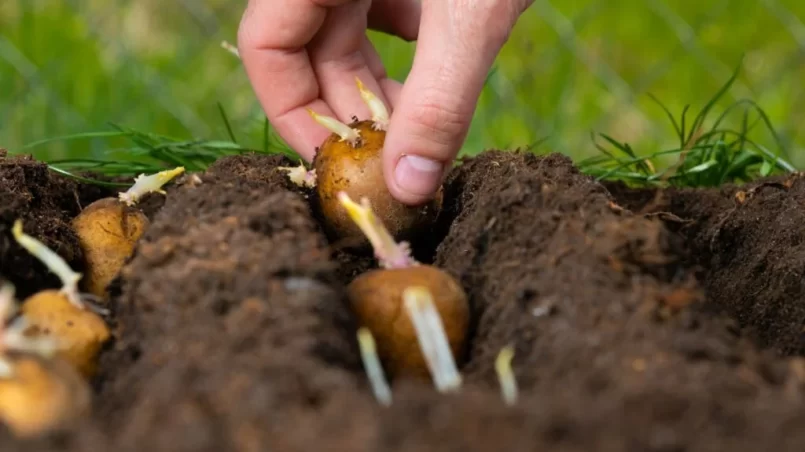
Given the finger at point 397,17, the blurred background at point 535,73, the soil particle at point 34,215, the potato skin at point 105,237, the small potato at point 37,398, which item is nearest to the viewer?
the small potato at point 37,398

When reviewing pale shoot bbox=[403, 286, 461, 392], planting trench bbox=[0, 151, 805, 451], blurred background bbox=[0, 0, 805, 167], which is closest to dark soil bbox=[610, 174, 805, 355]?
planting trench bbox=[0, 151, 805, 451]

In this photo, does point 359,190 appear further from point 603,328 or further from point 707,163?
point 707,163

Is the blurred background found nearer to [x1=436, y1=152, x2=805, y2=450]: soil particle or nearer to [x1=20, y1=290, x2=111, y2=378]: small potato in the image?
[x1=436, y1=152, x2=805, y2=450]: soil particle

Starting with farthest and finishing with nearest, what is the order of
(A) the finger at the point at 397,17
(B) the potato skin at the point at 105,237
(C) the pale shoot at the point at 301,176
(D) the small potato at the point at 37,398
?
(A) the finger at the point at 397,17 < (C) the pale shoot at the point at 301,176 < (B) the potato skin at the point at 105,237 < (D) the small potato at the point at 37,398

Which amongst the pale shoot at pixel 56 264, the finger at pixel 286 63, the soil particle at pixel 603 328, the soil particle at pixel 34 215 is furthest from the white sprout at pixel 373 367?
the finger at pixel 286 63

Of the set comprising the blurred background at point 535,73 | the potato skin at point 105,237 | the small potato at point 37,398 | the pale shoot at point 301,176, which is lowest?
the blurred background at point 535,73

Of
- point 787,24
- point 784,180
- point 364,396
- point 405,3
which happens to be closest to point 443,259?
point 364,396

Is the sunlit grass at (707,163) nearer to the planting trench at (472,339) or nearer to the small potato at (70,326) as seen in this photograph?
the planting trench at (472,339)

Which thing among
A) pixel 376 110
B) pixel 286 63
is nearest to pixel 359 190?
pixel 376 110
